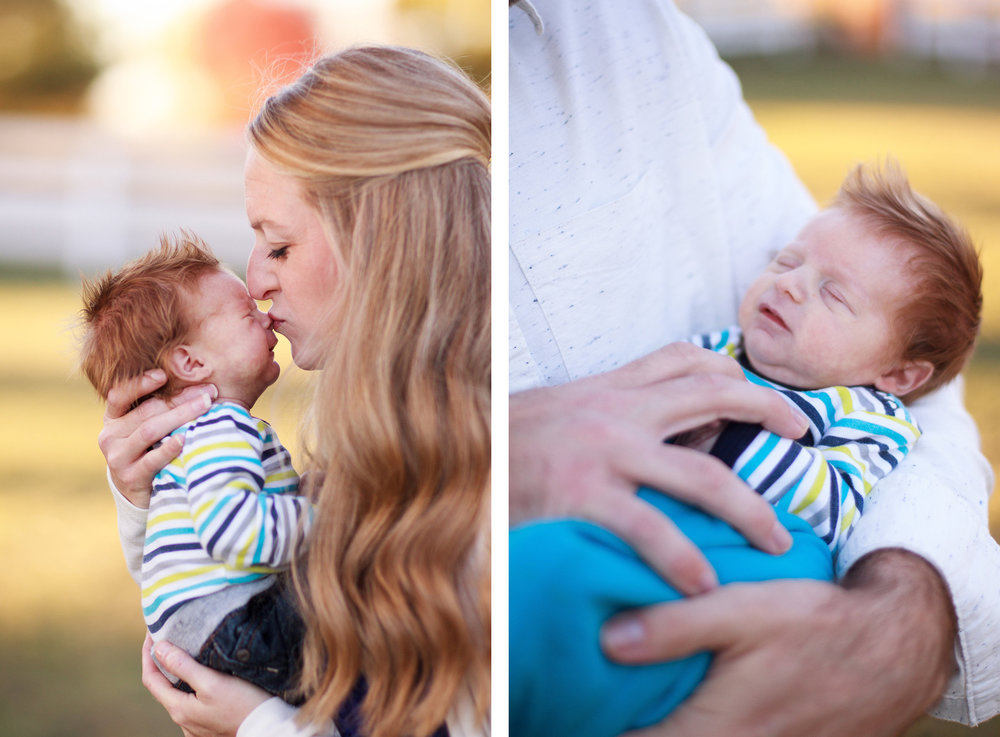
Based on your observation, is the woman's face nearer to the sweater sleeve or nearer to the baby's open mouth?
the baby's open mouth

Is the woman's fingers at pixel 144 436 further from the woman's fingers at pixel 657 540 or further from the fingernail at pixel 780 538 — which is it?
the fingernail at pixel 780 538

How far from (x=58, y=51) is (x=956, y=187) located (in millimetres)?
1759

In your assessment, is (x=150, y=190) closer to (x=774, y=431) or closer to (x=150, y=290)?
(x=150, y=290)

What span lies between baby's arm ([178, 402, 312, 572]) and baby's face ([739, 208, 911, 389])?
3.04ft

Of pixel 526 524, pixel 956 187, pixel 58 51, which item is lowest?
pixel 526 524

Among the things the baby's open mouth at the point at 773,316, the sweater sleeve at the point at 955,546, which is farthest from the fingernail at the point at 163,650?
the baby's open mouth at the point at 773,316

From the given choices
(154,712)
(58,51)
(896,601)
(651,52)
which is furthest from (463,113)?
(154,712)

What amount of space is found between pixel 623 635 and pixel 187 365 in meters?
0.82

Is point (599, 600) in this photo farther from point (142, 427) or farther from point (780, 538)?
point (142, 427)

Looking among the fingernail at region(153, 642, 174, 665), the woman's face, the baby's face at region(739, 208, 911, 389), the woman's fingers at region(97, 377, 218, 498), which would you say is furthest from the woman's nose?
the fingernail at region(153, 642, 174, 665)

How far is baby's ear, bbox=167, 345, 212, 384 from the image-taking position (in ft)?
5.05

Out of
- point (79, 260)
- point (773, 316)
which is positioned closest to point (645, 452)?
point (773, 316)

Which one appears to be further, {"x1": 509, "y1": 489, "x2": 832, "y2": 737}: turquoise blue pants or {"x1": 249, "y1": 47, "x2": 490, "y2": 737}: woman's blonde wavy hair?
{"x1": 249, "y1": 47, "x2": 490, "y2": 737}: woman's blonde wavy hair

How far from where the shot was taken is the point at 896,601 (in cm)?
146
